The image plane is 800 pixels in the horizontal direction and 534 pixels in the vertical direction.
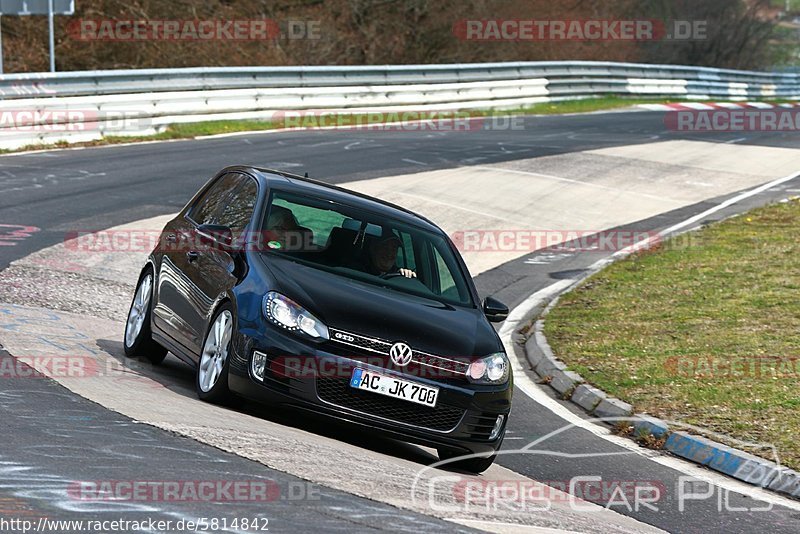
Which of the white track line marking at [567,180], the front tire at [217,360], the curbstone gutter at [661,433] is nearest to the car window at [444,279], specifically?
the front tire at [217,360]

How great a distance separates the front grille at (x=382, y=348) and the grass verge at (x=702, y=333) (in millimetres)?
2521

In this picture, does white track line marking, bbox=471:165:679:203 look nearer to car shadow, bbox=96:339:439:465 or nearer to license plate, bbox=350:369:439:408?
car shadow, bbox=96:339:439:465

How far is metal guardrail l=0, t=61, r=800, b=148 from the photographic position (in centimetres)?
2305

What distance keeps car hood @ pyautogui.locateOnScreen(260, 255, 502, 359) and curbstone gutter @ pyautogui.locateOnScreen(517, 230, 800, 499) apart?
1.86 meters

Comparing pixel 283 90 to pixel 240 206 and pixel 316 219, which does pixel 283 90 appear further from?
pixel 316 219

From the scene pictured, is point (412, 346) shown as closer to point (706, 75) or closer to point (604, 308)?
point (604, 308)

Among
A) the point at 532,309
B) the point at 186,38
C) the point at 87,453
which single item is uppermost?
the point at 186,38

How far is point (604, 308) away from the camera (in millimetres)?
14344

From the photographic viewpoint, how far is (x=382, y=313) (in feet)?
26.5

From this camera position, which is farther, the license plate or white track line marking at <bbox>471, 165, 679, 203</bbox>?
white track line marking at <bbox>471, 165, 679, 203</bbox>

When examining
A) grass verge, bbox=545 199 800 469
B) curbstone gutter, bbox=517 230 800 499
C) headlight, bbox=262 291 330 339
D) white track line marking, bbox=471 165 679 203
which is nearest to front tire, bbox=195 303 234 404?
headlight, bbox=262 291 330 339

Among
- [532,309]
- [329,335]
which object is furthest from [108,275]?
[329,335]

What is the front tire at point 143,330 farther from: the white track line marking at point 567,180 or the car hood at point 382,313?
the white track line marking at point 567,180

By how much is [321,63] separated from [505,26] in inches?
375
